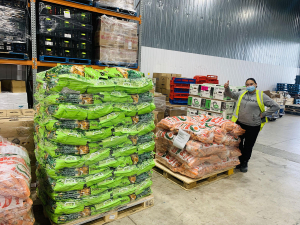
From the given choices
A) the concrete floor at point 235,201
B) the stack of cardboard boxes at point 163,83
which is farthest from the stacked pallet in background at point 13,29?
the stack of cardboard boxes at point 163,83

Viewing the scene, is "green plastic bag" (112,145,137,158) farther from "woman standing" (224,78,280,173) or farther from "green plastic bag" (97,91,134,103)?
"woman standing" (224,78,280,173)

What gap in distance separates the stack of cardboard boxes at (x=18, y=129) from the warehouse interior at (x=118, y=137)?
1cm

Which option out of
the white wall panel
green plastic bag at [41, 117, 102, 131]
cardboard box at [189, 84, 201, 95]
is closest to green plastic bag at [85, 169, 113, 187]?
green plastic bag at [41, 117, 102, 131]

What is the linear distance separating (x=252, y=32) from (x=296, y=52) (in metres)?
6.81

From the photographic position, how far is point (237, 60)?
11.8 m

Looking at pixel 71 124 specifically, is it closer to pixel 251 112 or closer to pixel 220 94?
pixel 251 112

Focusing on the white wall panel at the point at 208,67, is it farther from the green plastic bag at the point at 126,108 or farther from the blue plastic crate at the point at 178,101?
the green plastic bag at the point at 126,108

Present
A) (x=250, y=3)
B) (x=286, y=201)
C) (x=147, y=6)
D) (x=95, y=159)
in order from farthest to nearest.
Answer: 1. (x=250, y=3)
2. (x=147, y=6)
3. (x=286, y=201)
4. (x=95, y=159)

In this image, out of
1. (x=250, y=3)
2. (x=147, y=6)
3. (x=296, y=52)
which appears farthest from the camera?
(x=296, y=52)

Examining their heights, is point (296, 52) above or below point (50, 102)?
above

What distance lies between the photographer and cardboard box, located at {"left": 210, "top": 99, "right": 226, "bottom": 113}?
5676 mm

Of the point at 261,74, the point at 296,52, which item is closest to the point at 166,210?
the point at 261,74

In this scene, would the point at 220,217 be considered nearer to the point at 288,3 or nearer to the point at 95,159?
the point at 95,159

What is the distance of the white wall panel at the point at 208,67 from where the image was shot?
8391 millimetres
